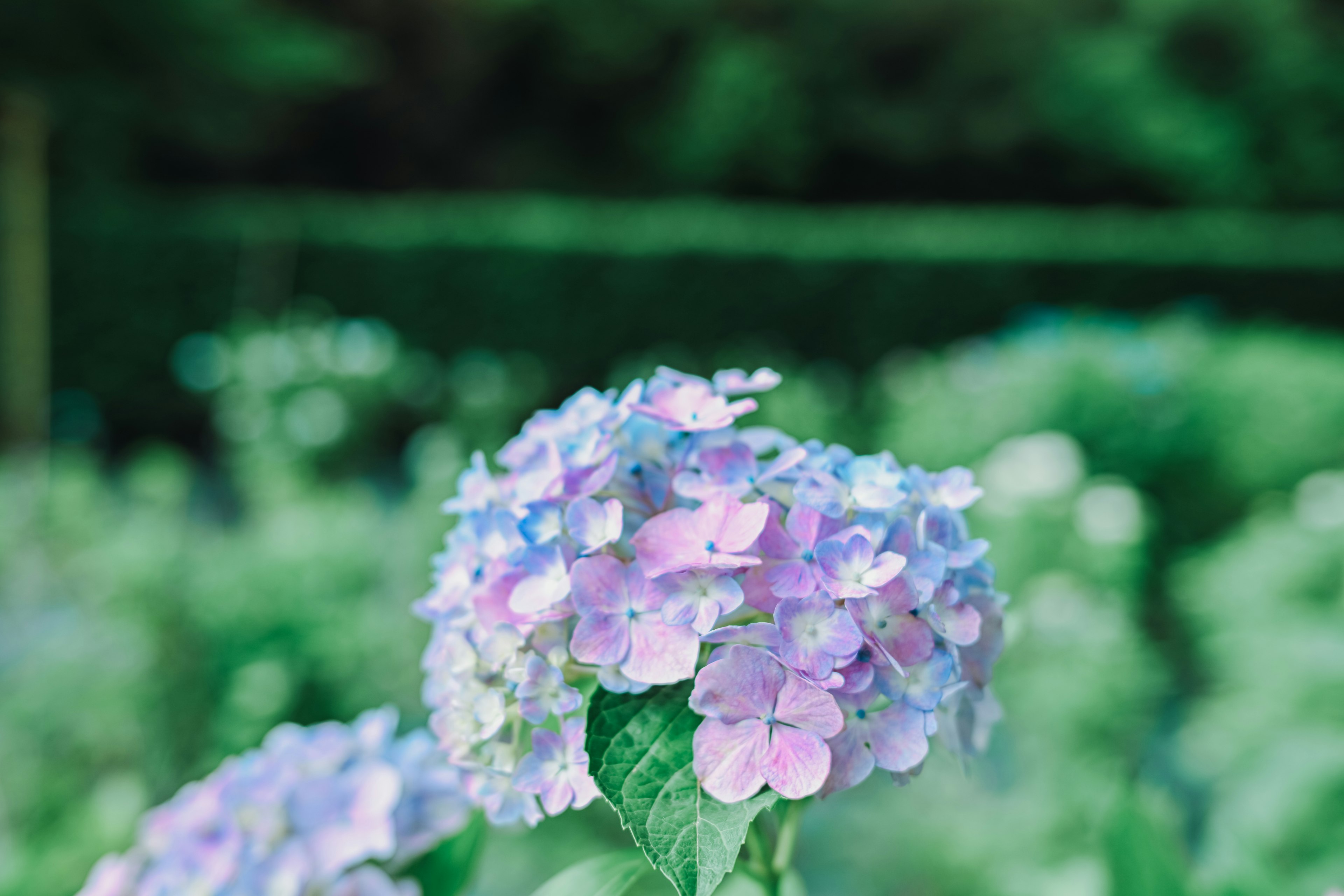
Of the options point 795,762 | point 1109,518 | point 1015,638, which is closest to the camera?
point 795,762

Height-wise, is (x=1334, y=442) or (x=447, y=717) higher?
(x=447, y=717)

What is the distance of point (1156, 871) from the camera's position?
731mm

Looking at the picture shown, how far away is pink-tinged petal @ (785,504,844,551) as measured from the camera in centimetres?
49

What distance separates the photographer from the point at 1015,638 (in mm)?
733

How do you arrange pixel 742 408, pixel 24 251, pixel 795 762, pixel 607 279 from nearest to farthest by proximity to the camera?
pixel 795 762 < pixel 742 408 < pixel 24 251 < pixel 607 279

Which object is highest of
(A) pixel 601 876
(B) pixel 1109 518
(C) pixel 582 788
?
(C) pixel 582 788

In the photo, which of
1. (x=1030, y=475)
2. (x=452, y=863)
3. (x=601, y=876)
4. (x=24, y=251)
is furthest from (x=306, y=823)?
(x=24, y=251)

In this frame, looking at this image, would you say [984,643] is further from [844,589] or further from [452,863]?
[452,863]

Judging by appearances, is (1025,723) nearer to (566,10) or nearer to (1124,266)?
(1124,266)

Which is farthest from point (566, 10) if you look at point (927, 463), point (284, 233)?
point (927, 463)

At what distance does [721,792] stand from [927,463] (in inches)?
125

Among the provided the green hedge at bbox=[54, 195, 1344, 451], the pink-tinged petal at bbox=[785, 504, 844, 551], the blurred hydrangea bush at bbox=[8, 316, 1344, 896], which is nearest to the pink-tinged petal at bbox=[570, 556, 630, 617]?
the pink-tinged petal at bbox=[785, 504, 844, 551]

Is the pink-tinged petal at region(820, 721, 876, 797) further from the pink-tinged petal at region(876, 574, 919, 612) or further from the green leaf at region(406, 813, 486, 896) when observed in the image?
the green leaf at region(406, 813, 486, 896)

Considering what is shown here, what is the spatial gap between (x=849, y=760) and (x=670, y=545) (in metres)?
0.15
